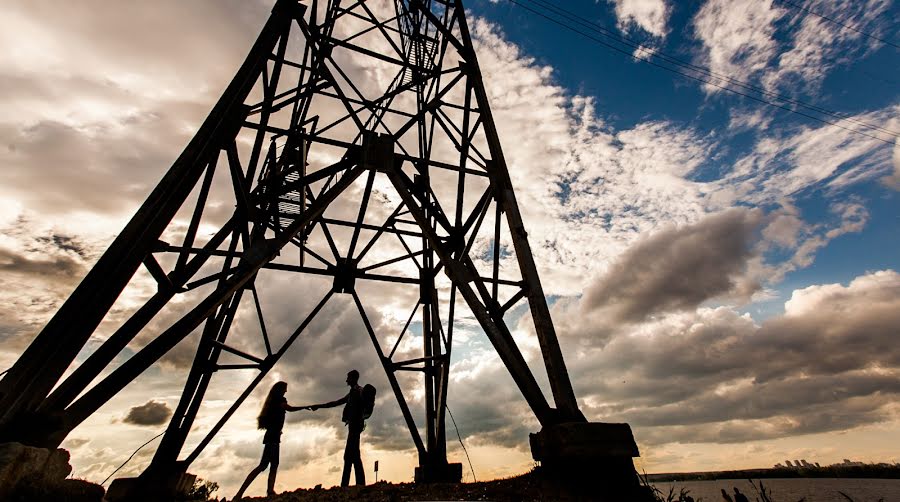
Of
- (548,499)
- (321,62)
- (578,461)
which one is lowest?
(548,499)

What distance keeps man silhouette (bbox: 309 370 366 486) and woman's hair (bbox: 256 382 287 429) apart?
0.60 meters

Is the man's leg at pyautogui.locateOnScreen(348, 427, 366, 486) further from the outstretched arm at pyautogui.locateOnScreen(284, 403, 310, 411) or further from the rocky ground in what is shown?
the rocky ground

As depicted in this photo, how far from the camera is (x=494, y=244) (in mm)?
6426

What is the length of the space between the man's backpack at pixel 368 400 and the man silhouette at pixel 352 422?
7 centimetres

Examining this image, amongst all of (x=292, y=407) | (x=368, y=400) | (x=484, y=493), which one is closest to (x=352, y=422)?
(x=368, y=400)

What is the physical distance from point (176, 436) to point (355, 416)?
9.09ft

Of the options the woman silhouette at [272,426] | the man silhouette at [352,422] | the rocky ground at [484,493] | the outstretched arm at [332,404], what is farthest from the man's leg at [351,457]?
the rocky ground at [484,493]

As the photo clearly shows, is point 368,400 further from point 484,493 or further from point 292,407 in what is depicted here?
point 484,493

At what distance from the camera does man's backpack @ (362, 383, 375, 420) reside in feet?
25.1

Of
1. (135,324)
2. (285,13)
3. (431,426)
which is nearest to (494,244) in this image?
(431,426)

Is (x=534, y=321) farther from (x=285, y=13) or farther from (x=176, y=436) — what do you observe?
(x=285, y=13)

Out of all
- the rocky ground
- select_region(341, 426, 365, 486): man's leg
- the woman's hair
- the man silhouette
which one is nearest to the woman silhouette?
the woman's hair

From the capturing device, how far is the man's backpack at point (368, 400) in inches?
302

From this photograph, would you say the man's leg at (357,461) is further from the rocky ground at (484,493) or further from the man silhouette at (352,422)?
the rocky ground at (484,493)
